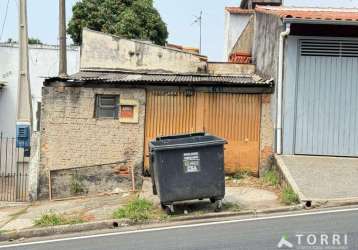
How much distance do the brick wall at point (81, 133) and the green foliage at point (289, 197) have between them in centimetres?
439

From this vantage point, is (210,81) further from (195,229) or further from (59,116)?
(195,229)

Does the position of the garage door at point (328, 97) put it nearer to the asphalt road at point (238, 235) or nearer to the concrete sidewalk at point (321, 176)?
the concrete sidewalk at point (321, 176)

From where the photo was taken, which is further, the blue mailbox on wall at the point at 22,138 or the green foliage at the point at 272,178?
the blue mailbox on wall at the point at 22,138

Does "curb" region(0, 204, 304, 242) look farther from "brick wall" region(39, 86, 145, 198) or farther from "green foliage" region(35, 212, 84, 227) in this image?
"brick wall" region(39, 86, 145, 198)

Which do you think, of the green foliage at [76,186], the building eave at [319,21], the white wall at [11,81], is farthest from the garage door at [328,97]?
the white wall at [11,81]

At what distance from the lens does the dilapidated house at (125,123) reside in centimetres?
1378

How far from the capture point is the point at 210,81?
44.9ft

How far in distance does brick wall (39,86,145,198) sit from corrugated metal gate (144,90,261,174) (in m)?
0.37

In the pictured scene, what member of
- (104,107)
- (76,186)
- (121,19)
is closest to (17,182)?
(76,186)

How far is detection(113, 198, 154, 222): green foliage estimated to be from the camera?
977 cm

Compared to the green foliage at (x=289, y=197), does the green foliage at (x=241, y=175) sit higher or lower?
lower

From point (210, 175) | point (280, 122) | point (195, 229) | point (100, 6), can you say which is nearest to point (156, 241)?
point (195, 229)

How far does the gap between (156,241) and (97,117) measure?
20.7 feet

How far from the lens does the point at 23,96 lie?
16.2 m
